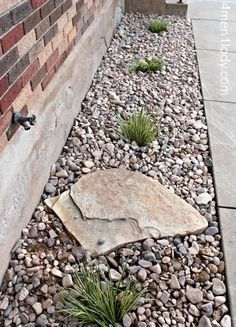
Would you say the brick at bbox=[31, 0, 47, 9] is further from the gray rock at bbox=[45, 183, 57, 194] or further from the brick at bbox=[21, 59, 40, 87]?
the gray rock at bbox=[45, 183, 57, 194]

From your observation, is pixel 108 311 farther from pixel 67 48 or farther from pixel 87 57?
pixel 87 57

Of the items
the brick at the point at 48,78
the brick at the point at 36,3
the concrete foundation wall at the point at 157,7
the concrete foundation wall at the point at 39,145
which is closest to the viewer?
the concrete foundation wall at the point at 39,145

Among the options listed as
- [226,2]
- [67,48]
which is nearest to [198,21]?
[226,2]

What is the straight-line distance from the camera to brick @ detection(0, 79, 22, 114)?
1392 mm

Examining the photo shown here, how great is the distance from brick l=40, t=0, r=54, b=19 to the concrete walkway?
1.29 meters

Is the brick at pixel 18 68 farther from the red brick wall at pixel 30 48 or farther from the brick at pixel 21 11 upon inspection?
the brick at pixel 21 11

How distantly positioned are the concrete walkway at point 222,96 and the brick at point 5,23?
134cm

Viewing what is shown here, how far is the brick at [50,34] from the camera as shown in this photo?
181 centimetres

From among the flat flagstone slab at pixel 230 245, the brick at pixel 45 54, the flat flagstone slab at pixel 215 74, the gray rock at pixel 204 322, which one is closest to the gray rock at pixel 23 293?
the gray rock at pixel 204 322

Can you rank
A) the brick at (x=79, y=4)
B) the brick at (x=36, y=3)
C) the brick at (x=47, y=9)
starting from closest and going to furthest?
the brick at (x=36, y=3), the brick at (x=47, y=9), the brick at (x=79, y=4)

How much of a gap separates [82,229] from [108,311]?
1.50 ft

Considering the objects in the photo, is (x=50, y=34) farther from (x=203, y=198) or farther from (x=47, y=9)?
(x=203, y=198)

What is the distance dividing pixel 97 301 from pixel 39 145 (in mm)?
852

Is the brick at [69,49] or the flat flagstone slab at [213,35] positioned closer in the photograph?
the brick at [69,49]
